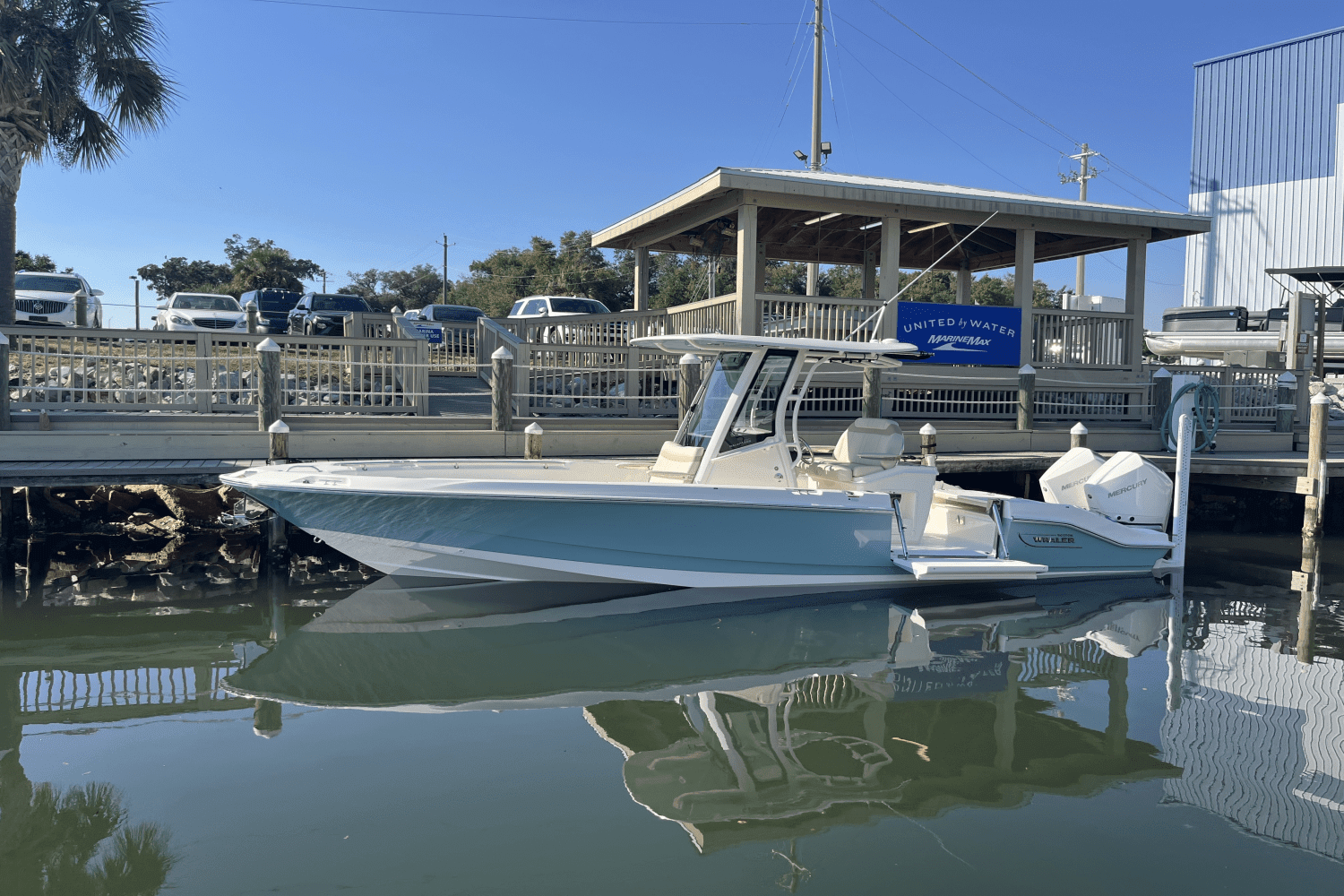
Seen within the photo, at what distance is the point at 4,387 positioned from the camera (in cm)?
→ 973

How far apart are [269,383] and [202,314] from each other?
9.76 meters

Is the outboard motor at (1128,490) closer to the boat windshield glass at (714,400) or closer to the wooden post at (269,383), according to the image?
the boat windshield glass at (714,400)

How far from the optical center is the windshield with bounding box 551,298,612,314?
19.7m

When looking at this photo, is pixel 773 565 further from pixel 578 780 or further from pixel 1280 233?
pixel 1280 233

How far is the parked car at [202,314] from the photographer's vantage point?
18.2 metres

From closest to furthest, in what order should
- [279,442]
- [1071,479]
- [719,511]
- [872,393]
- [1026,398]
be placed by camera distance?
[719,511]
[1071,479]
[279,442]
[872,393]
[1026,398]

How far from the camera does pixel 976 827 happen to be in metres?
4.34

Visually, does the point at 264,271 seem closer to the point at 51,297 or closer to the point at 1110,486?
the point at 51,297

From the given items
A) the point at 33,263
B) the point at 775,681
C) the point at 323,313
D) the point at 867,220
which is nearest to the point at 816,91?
the point at 867,220

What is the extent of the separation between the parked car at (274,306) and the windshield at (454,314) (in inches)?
121

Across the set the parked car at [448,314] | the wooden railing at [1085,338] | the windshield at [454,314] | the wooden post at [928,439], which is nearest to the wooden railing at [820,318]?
the wooden post at [928,439]

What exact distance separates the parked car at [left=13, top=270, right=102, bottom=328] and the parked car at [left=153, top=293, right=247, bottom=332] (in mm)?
1310

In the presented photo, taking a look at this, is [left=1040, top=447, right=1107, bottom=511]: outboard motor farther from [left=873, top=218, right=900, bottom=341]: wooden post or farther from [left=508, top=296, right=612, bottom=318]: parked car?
[left=508, top=296, right=612, bottom=318]: parked car

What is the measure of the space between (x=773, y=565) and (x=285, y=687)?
384 cm
